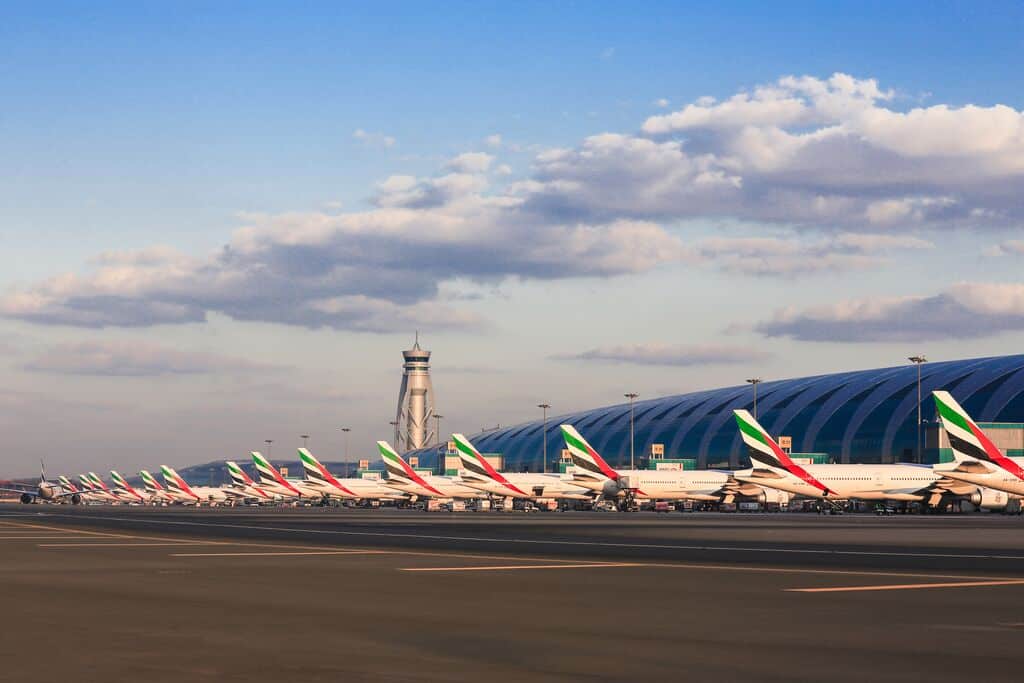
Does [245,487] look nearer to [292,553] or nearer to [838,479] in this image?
[838,479]

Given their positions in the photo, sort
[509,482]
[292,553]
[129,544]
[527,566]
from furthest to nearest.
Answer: [509,482] < [129,544] < [292,553] < [527,566]

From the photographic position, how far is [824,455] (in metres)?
150

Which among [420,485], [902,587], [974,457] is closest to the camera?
[902,587]

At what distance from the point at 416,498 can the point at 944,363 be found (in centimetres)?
7225

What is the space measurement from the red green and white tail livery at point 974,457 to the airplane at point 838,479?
13527mm

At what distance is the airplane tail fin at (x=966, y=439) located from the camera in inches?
3639

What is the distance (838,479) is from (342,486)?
7629 centimetres

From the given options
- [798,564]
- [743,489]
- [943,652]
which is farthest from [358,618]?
[743,489]

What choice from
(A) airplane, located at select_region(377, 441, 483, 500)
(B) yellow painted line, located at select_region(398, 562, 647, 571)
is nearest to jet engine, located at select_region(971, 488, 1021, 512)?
(A) airplane, located at select_region(377, 441, 483, 500)

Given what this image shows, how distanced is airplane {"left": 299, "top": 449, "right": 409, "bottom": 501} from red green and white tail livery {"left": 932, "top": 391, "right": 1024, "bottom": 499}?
86.1 metres

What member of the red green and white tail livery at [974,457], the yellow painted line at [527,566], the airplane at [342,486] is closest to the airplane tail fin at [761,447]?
the red green and white tail livery at [974,457]

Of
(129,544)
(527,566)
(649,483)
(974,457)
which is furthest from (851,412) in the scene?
(527,566)

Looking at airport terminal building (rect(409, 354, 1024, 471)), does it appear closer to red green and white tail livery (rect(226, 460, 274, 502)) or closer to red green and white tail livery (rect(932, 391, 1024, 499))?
red green and white tail livery (rect(932, 391, 1024, 499))

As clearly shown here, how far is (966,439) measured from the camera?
3671 inches
